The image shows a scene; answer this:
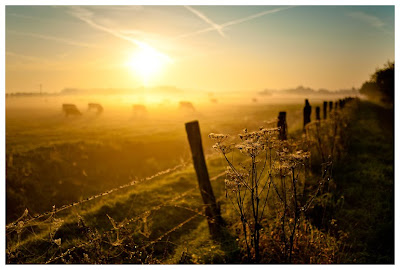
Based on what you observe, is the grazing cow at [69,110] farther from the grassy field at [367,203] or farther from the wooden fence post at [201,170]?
the wooden fence post at [201,170]

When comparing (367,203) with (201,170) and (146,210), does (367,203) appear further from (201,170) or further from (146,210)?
(146,210)

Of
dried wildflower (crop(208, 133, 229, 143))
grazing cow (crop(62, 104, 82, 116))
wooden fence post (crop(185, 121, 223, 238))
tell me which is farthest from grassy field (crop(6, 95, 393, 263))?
grazing cow (crop(62, 104, 82, 116))

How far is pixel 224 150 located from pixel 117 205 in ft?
16.3

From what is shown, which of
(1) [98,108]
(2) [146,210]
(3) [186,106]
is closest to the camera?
(2) [146,210]

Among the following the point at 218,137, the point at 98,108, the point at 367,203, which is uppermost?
the point at 98,108

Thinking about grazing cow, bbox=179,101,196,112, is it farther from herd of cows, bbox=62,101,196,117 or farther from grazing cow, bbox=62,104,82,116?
grazing cow, bbox=62,104,82,116

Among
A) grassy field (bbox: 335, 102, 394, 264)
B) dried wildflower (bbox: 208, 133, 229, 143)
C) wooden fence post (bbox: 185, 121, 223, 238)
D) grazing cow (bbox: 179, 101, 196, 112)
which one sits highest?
grazing cow (bbox: 179, 101, 196, 112)

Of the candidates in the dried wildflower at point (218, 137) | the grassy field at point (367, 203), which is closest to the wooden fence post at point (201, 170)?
the dried wildflower at point (218, 137)

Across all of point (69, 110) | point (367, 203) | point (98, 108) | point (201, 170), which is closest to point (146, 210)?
point (201, 170)

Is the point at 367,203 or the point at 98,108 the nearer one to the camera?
the point at 367,203

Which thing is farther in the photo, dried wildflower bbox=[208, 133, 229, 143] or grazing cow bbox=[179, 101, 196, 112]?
grazing cow bbox=[179, 101, 196, 112]

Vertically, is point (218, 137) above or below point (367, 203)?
above

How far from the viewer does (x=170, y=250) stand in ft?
15.4

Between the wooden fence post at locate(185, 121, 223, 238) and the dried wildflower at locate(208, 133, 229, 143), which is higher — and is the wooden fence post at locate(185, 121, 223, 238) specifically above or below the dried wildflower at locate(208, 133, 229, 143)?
below
